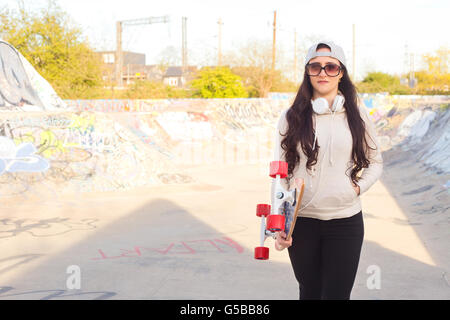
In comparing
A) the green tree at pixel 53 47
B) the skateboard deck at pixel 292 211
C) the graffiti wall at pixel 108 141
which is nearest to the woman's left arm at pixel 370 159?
the skateboard deck at pixel 292 211

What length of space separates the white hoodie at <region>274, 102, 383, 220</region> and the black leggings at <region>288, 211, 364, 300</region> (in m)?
0.05

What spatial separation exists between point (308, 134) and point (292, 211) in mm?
432

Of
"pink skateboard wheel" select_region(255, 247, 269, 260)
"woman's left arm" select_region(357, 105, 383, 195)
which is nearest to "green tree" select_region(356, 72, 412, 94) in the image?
"woman's left arm" select_region(357, 105, 383, 195)

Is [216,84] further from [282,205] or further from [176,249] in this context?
[282,205]

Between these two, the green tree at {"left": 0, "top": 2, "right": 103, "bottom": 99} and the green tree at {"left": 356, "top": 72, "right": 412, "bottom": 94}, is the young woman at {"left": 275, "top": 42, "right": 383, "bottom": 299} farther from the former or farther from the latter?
the green tree at {"left": 356, "top": 72, "right": 412, "bottom": 94}

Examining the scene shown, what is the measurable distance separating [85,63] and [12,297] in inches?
1033

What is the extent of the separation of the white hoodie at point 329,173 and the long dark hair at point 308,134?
0.03 metres

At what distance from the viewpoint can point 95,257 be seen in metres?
6.35

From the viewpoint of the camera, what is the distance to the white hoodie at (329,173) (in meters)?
2.71

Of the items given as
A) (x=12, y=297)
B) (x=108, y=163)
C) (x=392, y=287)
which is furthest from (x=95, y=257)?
(x=108, y=163)

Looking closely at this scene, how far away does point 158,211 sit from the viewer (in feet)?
30.9

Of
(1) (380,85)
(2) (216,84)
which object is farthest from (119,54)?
(1) (380,85)

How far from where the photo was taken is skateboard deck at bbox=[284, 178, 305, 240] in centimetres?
246

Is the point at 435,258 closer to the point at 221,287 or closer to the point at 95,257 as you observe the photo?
the point at 221,287
